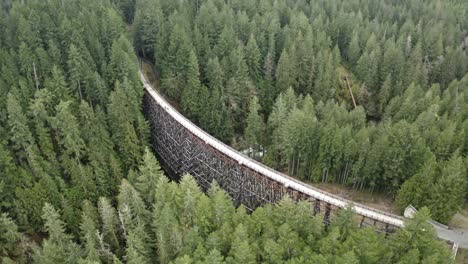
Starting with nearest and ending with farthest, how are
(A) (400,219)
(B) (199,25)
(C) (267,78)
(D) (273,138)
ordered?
(A) (400,219)
(D) (273,138)
(C) (267,78)
(B) (199,25)

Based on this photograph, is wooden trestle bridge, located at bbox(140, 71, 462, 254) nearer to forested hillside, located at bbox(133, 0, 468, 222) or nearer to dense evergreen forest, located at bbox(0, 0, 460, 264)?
dense evergreen forest, located at bbox(0, 0, 460, 264)

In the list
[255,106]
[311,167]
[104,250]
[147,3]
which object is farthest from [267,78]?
[104,250]

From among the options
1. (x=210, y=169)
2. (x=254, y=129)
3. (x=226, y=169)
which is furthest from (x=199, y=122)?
(x=226, y=169)

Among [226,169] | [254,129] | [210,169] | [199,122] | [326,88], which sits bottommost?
[210,169]

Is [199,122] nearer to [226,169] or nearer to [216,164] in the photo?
[216,164]

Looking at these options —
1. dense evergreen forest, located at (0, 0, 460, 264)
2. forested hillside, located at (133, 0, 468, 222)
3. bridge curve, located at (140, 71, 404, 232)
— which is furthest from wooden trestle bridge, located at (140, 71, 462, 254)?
forested hillside, located at (133, 0, 468, 222)

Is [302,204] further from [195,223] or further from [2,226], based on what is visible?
[2,226]
